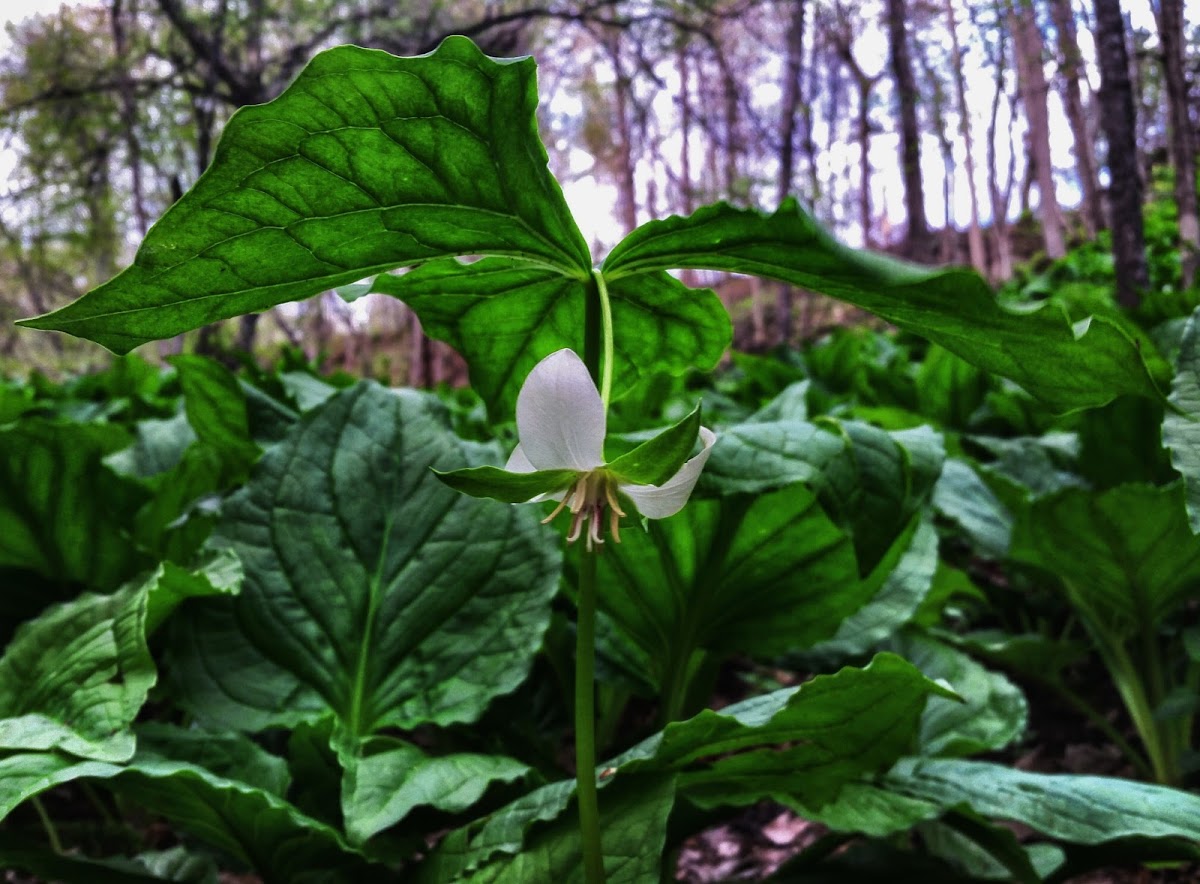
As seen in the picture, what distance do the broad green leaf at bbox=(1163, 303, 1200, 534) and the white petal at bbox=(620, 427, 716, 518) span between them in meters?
0.39

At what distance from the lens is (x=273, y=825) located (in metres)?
0.90

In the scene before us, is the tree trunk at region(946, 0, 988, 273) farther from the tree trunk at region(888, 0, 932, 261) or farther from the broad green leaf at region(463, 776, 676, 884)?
the broad green leaf at region(463, 776, 676, 884)

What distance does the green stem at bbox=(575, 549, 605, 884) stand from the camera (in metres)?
0.69

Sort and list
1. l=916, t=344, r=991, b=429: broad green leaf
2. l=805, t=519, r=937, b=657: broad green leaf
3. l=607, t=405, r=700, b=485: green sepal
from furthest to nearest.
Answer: l=916, t=344, r=991, b=429: broad green leaf < l=805, t=519, r=937, b=657: broad green leaf < l=607, t=405, r=700, b=485: green sepal

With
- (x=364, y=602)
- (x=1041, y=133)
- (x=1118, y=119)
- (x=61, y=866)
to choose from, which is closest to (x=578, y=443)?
(x=364, y=602)

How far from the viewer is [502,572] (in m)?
1.13

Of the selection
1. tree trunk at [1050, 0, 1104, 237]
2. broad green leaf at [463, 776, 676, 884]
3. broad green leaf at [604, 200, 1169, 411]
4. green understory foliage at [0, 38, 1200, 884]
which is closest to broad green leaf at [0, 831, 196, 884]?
green understory foliage at [0, 38, 1200, 884]

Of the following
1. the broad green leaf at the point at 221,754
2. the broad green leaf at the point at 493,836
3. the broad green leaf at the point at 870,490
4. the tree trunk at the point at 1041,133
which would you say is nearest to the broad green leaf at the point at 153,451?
the broad green leaf at the point at 221,754

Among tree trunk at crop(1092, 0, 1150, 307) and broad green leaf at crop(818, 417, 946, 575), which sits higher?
tree trunk at crop(1092, 0, 1150, 307)

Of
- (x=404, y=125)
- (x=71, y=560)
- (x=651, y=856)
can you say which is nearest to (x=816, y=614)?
(x=651, y=856)

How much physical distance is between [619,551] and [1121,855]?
67cm

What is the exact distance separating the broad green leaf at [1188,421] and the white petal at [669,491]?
1.27 feet

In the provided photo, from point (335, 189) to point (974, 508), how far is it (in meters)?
1.27

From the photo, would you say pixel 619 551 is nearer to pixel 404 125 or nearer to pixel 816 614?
pixel 816 614
